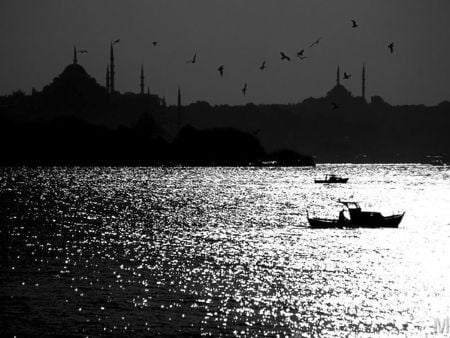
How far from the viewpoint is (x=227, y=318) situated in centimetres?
4850

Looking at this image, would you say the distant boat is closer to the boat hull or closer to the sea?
the boat hull

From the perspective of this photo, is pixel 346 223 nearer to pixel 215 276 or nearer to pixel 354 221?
pixel 354 221

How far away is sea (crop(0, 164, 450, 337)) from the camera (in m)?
47.4

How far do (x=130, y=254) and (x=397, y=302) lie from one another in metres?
29.5

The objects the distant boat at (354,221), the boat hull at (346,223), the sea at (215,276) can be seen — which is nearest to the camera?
the sea at (215,276)

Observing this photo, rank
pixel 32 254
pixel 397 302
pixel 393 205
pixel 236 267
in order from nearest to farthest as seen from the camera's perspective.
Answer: pixel 397 302
pixel 236 267
pixel 32 254
pixel 393 205

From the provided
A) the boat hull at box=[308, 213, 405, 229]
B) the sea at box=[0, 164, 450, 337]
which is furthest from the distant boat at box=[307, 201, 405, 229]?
the sea at box=[0, 164, 450, 337]

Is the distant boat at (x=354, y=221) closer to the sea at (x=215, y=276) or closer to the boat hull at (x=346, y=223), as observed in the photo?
the boat hull at (x=346, y=223)

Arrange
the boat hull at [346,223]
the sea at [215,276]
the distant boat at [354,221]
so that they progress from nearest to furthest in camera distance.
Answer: the sea at [215,276] < the distant boat at [354,221] < the boat hull at [346,223]

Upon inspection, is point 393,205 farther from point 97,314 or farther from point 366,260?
point 97,314

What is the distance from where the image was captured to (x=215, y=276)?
6397cm

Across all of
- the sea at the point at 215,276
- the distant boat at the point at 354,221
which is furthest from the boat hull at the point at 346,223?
the sea at the point at 215,276

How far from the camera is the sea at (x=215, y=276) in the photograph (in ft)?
156

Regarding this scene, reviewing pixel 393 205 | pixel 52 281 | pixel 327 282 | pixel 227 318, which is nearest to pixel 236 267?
pixel 327 282
